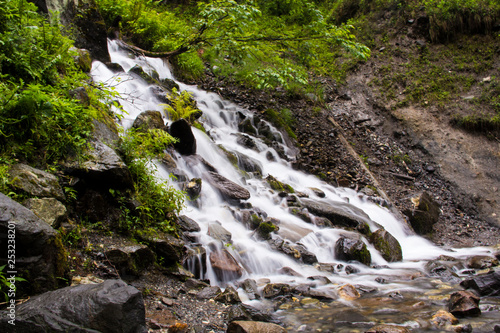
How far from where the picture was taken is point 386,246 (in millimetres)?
6797

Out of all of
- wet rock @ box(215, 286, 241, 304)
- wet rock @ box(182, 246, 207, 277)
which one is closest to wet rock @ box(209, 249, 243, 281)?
wet rock @ box(182, 246, 207, 277)

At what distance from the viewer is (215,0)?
7047 mm

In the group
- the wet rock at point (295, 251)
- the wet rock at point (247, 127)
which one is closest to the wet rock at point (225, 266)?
the wet rock at point (295, 251)

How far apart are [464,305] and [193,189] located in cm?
460

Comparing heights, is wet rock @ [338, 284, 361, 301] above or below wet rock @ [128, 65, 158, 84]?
below

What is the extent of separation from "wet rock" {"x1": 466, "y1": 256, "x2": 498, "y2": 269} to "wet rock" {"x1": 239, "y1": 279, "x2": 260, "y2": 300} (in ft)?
15.0

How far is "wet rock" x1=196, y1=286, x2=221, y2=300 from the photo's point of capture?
3.88 metres

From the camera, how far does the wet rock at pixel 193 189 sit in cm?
632

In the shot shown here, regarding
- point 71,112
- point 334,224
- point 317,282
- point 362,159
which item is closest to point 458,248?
point 334,224

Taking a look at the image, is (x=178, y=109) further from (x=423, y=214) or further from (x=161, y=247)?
(x=423, y=214)

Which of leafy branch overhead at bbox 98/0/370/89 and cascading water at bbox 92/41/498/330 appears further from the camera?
leafy branch overhead at bbox 98/0/370/89

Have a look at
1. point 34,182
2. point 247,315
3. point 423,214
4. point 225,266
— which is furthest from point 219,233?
point 423,214

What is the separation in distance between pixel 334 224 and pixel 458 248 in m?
3.26

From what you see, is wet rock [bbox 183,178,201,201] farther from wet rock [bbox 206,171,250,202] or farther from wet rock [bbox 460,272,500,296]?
wet rock [bbox 460,272,500,296]
